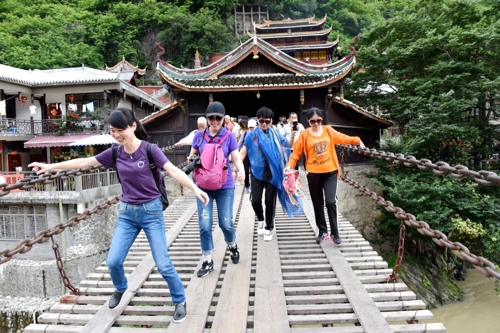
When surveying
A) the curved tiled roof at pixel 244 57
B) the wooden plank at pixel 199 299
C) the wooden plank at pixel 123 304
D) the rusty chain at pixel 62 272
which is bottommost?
the wooden plank at pixel 123 304

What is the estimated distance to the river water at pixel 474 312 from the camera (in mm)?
10885

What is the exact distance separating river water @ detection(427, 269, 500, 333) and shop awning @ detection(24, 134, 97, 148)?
54.4 ft

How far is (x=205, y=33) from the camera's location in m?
33.5

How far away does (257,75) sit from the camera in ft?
44.0

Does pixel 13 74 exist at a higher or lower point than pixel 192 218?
higher

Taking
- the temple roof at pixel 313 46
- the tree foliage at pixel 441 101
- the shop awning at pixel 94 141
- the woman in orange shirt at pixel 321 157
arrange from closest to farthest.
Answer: the woman in orange shirt at pixel 321 157 → the tree foliage at pixel 441 101 → the shop awning at pixel 94 141 → the temple roof at pixel 313 46

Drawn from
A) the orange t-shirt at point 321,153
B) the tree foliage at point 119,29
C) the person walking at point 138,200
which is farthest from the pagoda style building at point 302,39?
the person walking at point 138,200

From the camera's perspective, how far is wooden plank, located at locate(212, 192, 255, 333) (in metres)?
2.61

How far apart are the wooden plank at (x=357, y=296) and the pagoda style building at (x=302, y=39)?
2747cm

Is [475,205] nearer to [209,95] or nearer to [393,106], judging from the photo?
[393,106]

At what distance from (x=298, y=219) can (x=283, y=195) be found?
4.38 ft

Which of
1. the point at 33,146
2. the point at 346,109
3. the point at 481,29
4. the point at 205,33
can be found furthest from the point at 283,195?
the point at 205,33

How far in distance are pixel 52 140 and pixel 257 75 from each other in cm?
1072

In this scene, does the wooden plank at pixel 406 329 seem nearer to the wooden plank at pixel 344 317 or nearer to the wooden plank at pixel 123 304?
the wooden plank at pixel 344 317
